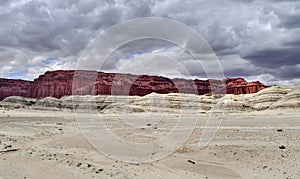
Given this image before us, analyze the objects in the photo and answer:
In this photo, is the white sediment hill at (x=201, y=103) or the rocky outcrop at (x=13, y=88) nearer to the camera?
the white sediment hill at (x=201, y=103)

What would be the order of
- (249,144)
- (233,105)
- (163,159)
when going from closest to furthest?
(163,159)
(249,144)
(233,105)

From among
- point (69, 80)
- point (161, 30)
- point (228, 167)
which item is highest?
point (69, 80)

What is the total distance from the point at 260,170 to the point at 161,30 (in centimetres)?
610

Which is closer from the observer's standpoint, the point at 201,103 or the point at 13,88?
the point at 201,103

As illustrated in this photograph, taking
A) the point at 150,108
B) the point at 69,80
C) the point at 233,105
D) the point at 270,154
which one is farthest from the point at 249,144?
the point at 69,80

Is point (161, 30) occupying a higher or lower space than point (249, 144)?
higher

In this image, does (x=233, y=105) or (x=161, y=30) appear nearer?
(x=161, y=30)

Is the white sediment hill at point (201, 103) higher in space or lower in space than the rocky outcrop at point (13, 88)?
lower

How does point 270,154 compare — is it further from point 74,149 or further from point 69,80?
point 69,80

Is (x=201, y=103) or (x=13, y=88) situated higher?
(x=13, y=88)

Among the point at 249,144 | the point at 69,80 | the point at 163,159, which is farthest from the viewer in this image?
the point at 69,80

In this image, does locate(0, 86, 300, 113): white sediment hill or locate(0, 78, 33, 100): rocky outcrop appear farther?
locate(0, 78, 33, 100): rocky outcrop

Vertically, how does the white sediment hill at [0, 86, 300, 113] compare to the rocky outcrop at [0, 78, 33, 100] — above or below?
below

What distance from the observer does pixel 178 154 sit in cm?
1342
